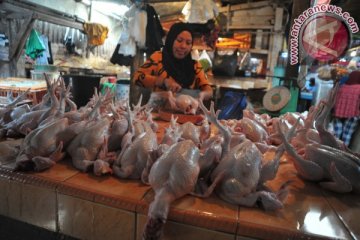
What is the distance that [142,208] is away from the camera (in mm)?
1069

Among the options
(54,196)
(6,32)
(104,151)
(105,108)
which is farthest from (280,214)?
(6,32)

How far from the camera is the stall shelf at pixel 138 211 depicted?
0.99 metres

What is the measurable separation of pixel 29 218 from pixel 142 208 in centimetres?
70

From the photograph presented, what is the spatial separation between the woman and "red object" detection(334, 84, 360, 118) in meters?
2.47

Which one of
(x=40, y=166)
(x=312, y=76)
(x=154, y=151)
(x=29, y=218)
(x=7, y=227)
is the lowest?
(x=7, y=227)

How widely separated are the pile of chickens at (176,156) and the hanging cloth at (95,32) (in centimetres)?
779

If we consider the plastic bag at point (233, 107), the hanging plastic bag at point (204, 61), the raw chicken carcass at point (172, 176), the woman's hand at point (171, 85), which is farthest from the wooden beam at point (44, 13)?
the raw chicken carcass at point (172, 176)

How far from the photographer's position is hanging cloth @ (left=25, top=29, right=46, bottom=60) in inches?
272

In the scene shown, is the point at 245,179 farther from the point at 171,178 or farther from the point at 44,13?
the point at 44,13

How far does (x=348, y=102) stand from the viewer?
4.34m

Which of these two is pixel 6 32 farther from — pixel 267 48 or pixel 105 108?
pixel 267 48

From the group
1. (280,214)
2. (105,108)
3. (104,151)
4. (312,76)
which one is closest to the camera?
(280,214)

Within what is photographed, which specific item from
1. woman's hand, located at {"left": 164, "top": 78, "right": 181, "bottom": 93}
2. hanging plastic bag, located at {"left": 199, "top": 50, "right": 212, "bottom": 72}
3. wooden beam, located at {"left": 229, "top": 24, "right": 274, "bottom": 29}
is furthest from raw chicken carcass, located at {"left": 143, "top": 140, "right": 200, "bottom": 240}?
wooden beam, located at {"left": 229, "top": 24, "right": 274, "bottom": 29}

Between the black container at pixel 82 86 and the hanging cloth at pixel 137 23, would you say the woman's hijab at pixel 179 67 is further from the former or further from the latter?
the black container at pixel 82 86
